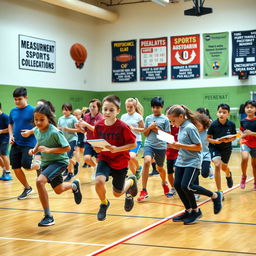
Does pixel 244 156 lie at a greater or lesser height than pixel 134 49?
lesser

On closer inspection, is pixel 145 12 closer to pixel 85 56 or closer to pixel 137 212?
pixel 85 56

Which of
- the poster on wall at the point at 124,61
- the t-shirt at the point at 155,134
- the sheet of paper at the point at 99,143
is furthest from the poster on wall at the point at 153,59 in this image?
the sheet of paper at the point at 99,143

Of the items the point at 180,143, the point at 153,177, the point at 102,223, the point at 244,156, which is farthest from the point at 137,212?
the point at 153,177

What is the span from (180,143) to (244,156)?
2.97m

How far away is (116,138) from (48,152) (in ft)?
2.60

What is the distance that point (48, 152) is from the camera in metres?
5.45

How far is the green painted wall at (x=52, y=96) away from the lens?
1526 cm

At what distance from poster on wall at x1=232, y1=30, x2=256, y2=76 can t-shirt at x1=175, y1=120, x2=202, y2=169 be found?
12.6m

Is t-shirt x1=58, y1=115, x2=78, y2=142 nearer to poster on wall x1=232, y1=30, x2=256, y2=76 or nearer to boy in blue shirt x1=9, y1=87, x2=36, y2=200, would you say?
boy in blue shirt x1=9, y1=87, x2=36, y2=200

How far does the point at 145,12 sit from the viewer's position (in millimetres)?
19297

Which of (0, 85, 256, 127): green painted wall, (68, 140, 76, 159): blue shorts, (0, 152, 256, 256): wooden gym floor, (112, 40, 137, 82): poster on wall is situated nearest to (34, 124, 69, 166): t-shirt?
(0, 152, 256, 256): wooden gym floor

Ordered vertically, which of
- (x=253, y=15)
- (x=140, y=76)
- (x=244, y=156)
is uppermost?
(x=253, y=15)

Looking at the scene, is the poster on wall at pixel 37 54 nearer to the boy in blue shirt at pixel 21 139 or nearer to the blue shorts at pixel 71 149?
the blue shorts at pixel 71 149

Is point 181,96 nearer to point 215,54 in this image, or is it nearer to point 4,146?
point 215,54
